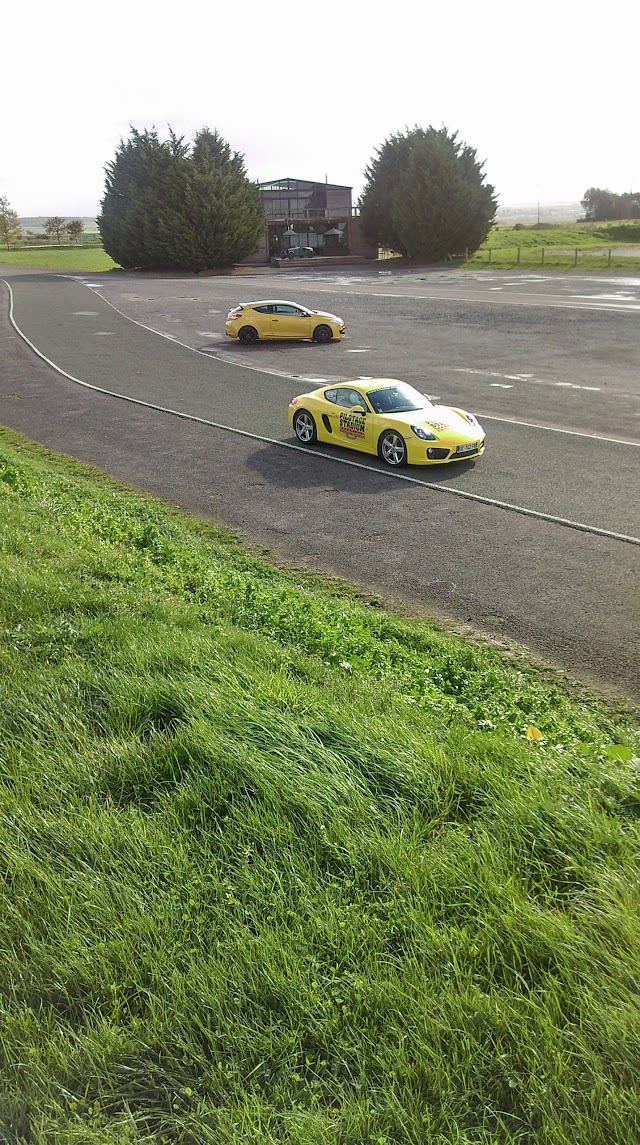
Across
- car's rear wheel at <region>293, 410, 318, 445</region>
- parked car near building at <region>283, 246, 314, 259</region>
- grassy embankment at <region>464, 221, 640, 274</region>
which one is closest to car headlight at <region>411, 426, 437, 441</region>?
car's rear wheel at <region>293, 410, 318, 445</region>

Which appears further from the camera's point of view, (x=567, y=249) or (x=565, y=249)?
(x=565, y=249)

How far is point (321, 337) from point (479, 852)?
29.9 meters

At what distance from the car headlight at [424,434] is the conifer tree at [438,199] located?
56056 mm

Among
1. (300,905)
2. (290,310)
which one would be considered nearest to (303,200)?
(290,310)

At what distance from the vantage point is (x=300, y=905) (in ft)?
13.4

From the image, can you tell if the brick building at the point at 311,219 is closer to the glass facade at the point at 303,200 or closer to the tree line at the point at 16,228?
the glass facade at the point at 303,200

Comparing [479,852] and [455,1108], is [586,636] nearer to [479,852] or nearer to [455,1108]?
[479,852]

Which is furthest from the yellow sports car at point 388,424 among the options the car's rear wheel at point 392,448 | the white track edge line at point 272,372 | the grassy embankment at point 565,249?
the grassy embankment at point 565,249

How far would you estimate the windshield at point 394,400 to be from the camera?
52.7 ft

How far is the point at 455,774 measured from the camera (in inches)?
196

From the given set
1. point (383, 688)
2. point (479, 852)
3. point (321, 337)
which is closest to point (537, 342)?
point (321, 337)

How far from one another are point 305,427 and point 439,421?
2944 mm

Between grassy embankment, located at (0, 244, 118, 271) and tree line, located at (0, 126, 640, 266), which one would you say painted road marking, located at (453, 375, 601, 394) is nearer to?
tree line, located at (0, 126, 640, 266)

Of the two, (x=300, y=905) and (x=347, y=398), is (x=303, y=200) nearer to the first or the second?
(x=347, y=398)
